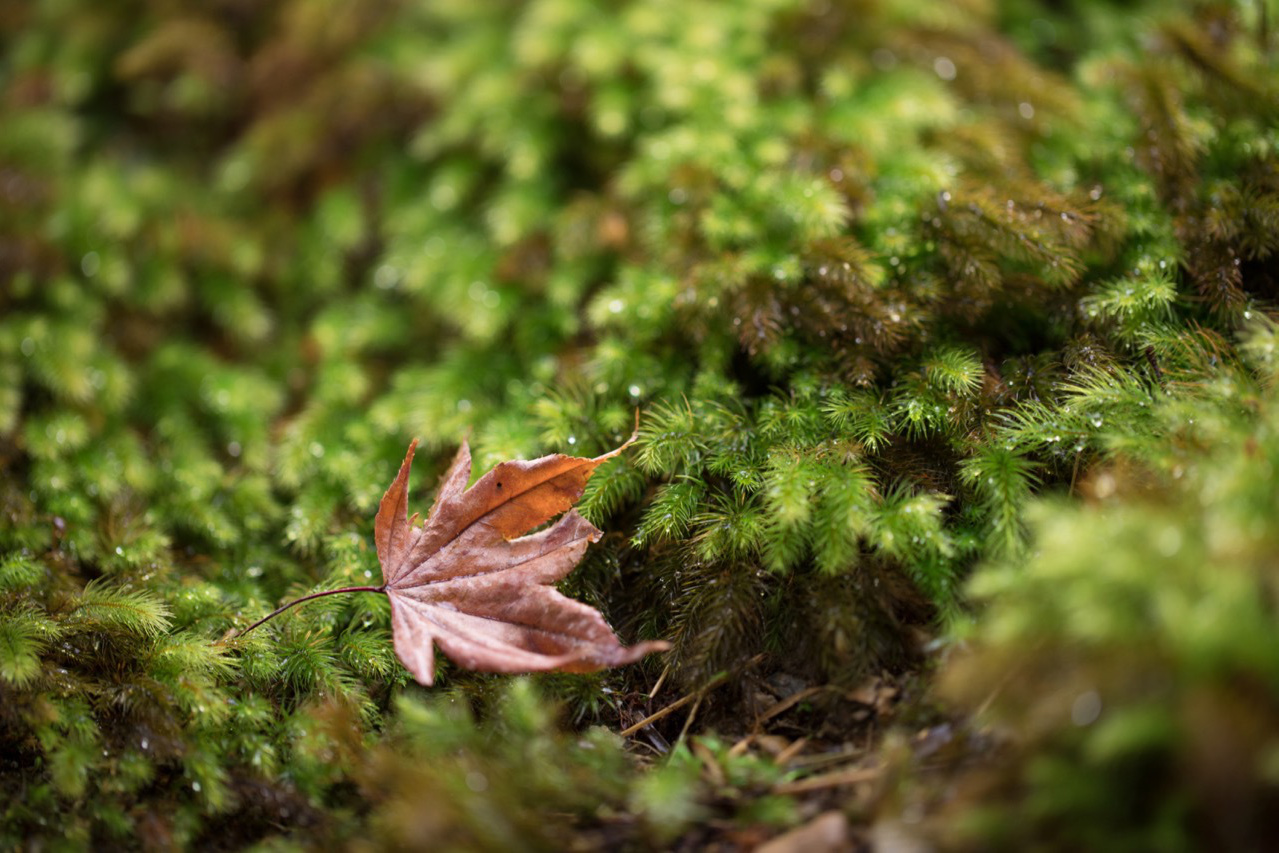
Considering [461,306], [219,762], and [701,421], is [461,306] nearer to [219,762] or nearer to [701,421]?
[701,421]

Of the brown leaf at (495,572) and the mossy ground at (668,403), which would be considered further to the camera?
the brown leaf at (495,572)

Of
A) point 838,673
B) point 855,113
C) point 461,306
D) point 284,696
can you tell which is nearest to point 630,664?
point 838,673

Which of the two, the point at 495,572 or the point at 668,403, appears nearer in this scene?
the point at 495,572

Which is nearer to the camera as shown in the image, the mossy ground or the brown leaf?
the mossy ground

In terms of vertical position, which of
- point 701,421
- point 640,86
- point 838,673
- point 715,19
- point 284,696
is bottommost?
point 284,696
